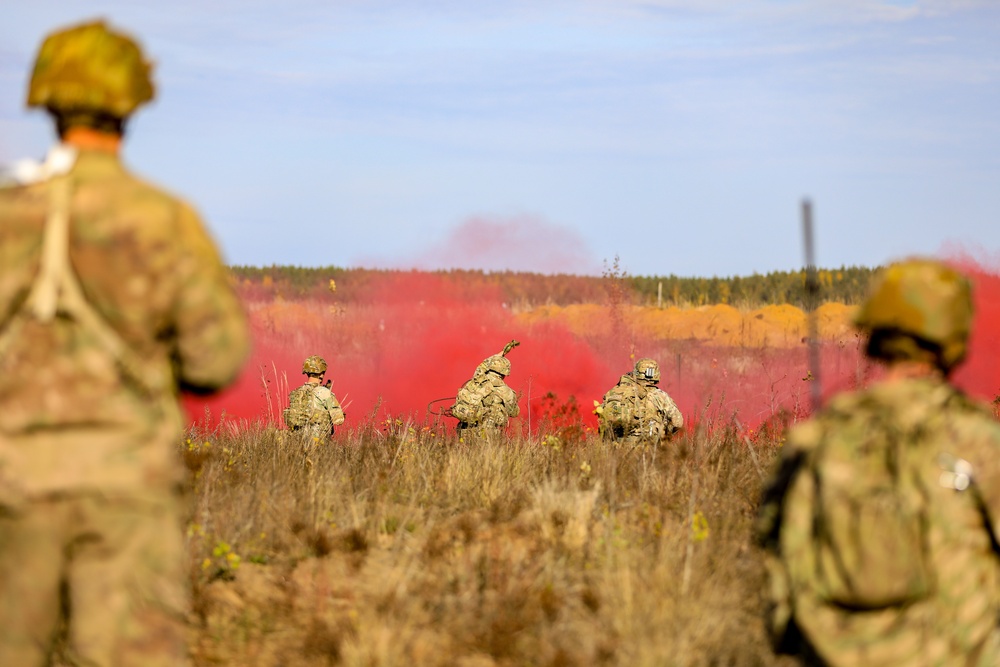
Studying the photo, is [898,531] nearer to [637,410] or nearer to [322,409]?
[637,410]

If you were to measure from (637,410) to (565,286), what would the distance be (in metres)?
46.8

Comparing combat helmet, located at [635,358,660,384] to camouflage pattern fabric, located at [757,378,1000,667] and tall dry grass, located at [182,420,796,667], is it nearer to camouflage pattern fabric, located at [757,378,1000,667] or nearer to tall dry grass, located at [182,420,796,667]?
tall dry grass, located at [182,420,796,667]

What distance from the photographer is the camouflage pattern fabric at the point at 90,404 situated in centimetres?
320

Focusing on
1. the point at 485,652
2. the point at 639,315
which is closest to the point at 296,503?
the point at 485,652

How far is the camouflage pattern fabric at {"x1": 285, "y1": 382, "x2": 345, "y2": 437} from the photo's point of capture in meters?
12.3

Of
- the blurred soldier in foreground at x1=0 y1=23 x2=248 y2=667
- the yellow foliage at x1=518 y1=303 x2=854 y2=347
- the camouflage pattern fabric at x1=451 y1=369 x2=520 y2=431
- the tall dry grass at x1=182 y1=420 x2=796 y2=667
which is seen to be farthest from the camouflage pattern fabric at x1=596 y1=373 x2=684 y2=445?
the yellow foliage at x1=518 y1=303 x2=854 y2=347

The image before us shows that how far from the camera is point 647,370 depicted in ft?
37.7

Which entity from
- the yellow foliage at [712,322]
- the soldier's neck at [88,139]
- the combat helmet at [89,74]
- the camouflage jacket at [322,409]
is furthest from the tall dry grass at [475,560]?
the yellow foliage at [712,322]

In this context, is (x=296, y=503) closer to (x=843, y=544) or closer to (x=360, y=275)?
(x=843, y=544)

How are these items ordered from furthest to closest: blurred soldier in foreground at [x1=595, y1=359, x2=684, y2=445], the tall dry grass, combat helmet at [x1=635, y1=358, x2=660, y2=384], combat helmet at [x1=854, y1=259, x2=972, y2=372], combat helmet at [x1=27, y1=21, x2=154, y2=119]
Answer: combat helmet at [x1=635, y1=358, x2=660, y2=384], blurred soldier in foreground at [x1=595, y1=359, x2=684, y2=445], the tall dry grass, combat helmet at [x1=27, y1=21, x2=154, y2=119], combat helmet at [x1=854, y1=259, x2=972, y2=372]

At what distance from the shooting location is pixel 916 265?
304cm

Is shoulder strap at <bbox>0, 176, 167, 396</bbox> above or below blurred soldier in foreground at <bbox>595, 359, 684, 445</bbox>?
above

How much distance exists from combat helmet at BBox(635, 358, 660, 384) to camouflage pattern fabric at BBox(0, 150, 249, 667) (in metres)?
8.39

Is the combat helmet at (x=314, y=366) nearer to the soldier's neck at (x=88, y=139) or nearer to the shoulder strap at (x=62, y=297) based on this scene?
the soldier's neck at (x=88, y=139)
